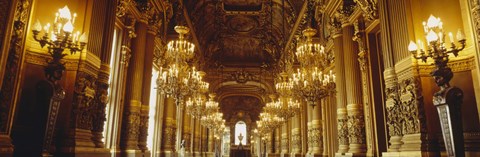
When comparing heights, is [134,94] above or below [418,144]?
above

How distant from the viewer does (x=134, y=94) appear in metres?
10.9

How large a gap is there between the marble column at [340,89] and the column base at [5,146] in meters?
9.14

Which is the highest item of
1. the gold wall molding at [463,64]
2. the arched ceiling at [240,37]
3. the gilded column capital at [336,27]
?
the arched ceiling at [240,37]

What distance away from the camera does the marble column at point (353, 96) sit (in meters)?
10.5

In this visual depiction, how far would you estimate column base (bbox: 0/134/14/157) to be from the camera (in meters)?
4.75

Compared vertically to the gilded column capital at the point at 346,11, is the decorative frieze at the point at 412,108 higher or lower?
lower

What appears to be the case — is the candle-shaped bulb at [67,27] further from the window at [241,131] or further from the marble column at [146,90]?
the window at [241,131]

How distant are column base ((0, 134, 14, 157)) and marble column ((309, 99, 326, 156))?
13.0 meters

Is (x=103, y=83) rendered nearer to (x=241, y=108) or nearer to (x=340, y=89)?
(x=340, y=89)

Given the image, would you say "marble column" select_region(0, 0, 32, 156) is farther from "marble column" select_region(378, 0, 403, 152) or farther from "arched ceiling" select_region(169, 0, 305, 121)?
"arched ceiling" select_region(169, 0, 305, 121)

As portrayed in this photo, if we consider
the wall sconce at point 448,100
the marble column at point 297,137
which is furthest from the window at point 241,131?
the wall sconce at point 448,100

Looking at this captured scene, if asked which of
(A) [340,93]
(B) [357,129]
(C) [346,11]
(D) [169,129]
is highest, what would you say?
(C) [346,11]

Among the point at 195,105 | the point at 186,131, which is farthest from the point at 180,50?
the point at 186,131

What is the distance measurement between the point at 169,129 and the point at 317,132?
6.78 metres
